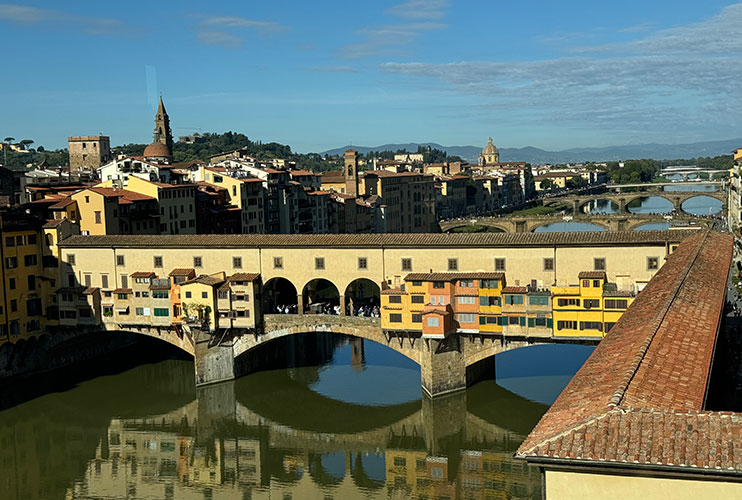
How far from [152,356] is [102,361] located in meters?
2.12

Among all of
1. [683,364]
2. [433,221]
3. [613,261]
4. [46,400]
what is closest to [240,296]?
[46,400]

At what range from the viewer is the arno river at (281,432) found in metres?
24.0

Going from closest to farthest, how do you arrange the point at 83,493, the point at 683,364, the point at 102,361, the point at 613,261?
the point at 683,364, the point at 83,493, the point at 613,261, the point at 102,361

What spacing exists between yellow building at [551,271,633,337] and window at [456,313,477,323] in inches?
110

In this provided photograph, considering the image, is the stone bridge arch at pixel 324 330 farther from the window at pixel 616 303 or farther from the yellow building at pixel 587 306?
the window at pixel 616 303

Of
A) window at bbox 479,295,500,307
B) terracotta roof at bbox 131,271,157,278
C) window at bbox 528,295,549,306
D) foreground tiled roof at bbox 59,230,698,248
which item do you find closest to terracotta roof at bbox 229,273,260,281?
foreground tiled roof at bbox 59,230,698,248

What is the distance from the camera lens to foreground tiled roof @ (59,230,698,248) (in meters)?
29.8

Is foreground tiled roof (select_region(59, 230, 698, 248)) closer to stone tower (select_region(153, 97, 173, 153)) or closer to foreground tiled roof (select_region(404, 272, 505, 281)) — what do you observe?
foreground tiled roof (select_region(404, 272, 505, 281))

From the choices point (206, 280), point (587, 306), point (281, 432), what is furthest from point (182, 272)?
point (587, 306)

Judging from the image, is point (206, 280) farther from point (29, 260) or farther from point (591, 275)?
point (591, 275)

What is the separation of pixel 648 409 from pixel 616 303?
19.4 metres

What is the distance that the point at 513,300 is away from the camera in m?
29.4

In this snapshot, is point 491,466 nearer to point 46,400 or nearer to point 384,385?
point 384,385

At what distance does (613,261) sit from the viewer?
2958cm
